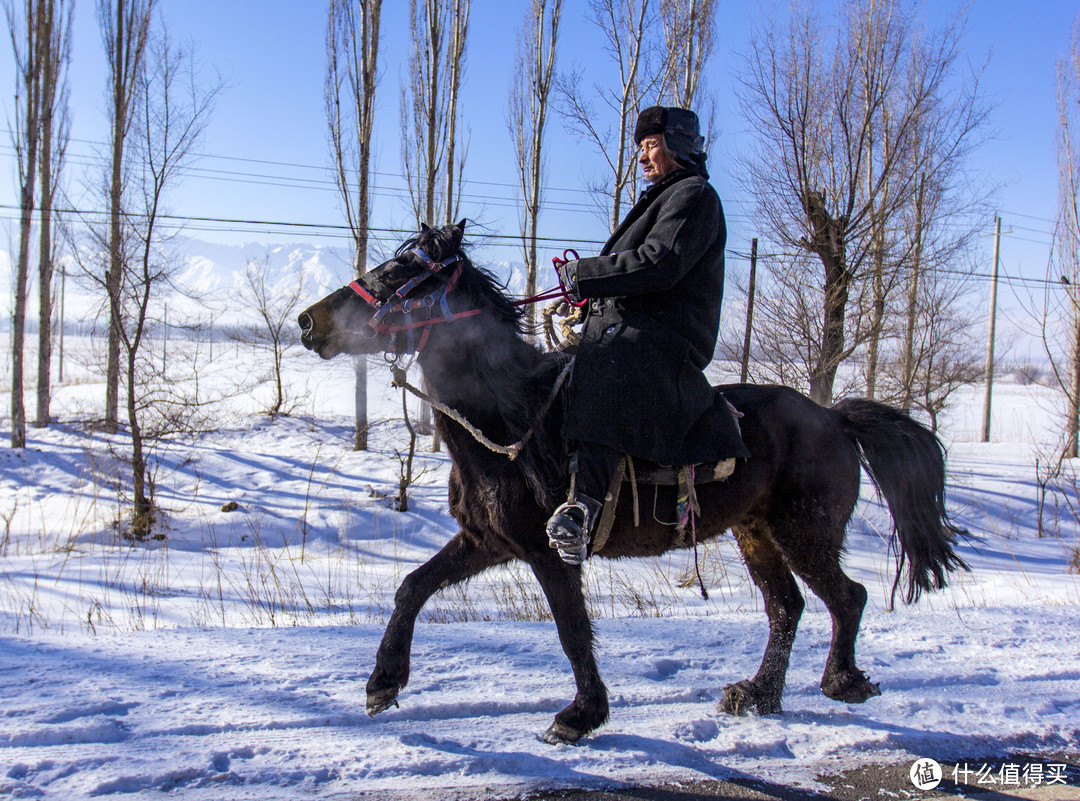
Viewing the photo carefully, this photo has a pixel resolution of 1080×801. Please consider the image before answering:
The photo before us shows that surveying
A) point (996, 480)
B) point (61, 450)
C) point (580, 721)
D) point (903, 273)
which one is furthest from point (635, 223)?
point (61, 450)

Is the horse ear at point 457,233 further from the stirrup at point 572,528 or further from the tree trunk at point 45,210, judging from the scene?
the tree trunk at point 45,210

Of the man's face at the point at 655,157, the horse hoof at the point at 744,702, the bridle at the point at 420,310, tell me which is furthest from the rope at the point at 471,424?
the horse hoof at the point at 744,702

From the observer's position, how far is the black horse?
305 centimetres

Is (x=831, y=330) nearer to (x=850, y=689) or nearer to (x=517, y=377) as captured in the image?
(x=850, y=689)

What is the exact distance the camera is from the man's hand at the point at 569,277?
125 inches

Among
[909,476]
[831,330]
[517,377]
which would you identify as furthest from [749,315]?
[517,377]

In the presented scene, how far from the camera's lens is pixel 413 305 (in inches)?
120

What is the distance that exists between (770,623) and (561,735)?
1.44 m

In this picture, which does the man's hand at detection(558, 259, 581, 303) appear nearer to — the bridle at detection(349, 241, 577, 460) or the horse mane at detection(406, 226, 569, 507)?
the horse mane at detection(406, 226, 569, 507)

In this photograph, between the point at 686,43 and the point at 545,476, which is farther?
the point at 686,43

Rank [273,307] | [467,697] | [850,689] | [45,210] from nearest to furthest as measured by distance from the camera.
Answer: [467,697] < [850,689] < [45,210] < [273,307]

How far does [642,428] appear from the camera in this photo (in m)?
3.17

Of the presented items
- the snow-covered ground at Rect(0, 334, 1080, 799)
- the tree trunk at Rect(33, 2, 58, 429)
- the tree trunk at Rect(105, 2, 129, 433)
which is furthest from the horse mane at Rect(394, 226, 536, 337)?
the tree trunk at Rect(33, 2, 58, 429)

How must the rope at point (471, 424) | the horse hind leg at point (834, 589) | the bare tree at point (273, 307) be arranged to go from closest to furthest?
the rope at point (471, 424) < the horse hind leg at point (834, 589) < the bare tree at point (273, 307)
